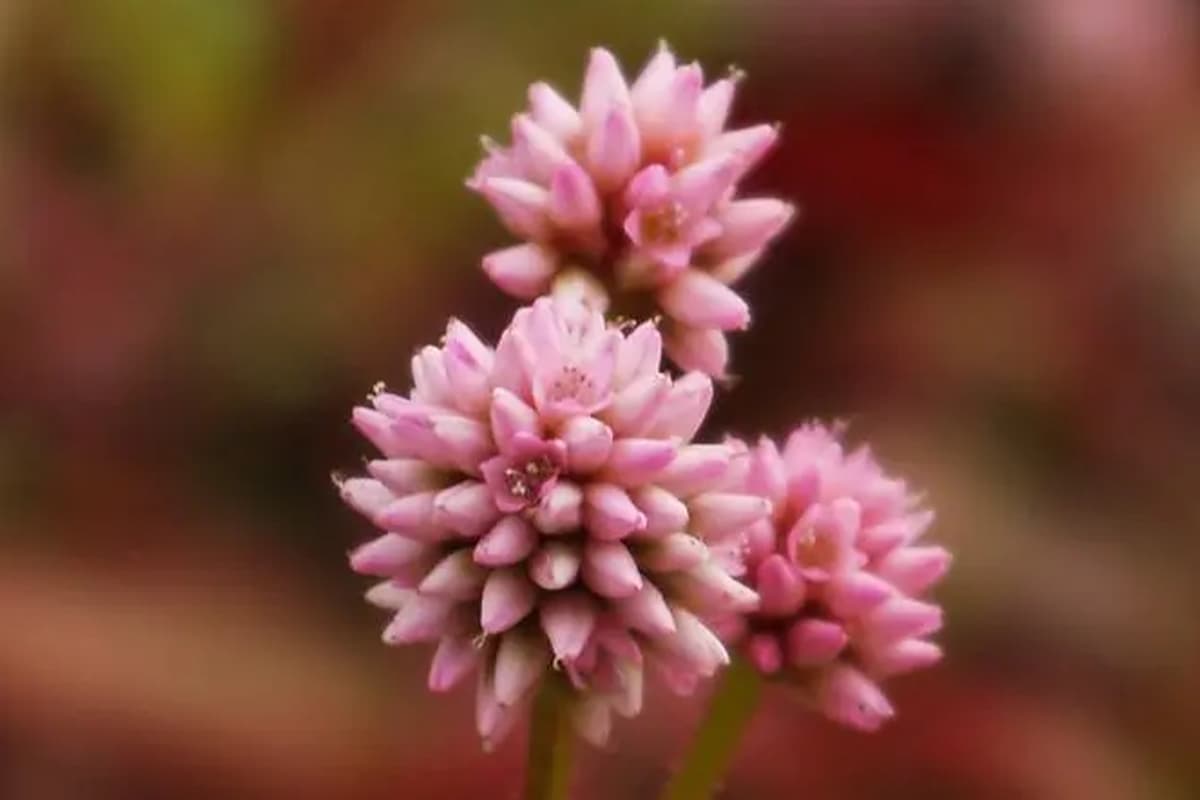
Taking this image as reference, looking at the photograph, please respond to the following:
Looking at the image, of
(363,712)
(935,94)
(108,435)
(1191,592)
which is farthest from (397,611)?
(935,94)

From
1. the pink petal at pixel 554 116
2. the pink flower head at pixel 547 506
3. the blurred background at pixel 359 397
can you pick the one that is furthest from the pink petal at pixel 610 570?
the blurred background at pixel 359 397

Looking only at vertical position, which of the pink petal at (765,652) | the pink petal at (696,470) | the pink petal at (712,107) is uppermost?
the pink petal at (712,107)

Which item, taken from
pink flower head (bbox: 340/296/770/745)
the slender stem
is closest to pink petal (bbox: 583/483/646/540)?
pink flower head (bbox: 340/296/770/745)

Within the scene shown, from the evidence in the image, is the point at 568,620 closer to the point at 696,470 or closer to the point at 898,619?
the point at 696,470

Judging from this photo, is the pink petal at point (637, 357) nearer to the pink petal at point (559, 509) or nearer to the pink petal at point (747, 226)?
the pink petal at point (559, 509)

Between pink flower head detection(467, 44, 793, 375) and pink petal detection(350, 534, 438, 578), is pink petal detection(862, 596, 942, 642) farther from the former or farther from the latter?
pink petal detection(350, 534, 438, 578)

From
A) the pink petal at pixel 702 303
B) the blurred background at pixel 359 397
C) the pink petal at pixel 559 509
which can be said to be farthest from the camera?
the blurred background at pixel 359 397

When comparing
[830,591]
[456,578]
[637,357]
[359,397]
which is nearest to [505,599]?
[456,578]

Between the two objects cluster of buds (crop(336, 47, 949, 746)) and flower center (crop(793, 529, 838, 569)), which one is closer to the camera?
cluster of buds (crop(336, 47, 949, 746))
